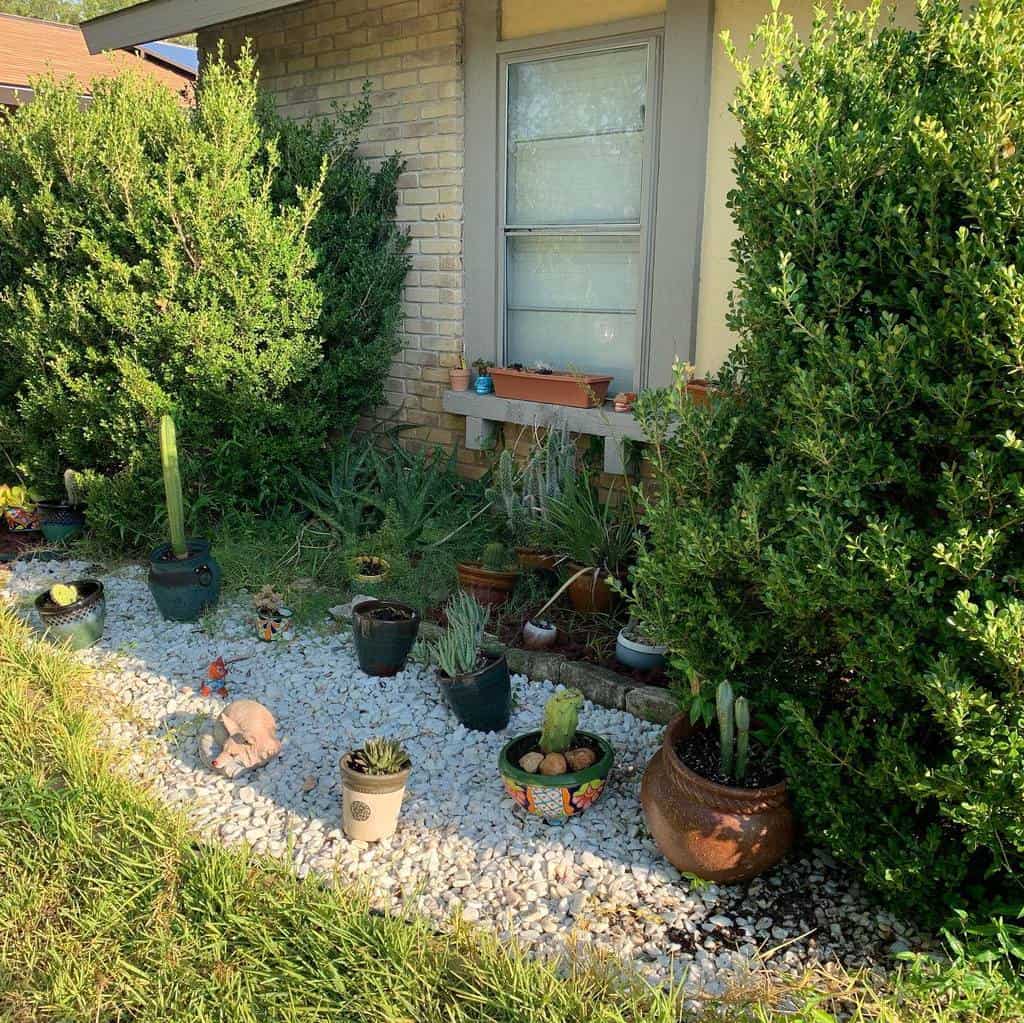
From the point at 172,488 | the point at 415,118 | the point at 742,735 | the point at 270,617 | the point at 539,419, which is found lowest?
the point at 270,617

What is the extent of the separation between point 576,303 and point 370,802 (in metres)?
3.18

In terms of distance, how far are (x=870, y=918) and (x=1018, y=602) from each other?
104 cm

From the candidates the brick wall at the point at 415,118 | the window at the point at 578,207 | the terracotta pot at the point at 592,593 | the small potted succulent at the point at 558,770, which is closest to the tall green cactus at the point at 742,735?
the small potted succulent at the point at 558,770

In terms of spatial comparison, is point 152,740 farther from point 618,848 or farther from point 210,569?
point 618,848

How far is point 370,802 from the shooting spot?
9.51 ft

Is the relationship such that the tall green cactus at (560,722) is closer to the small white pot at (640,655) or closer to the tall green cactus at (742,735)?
the tall green cactus at (742,735)

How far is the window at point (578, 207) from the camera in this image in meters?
4.73

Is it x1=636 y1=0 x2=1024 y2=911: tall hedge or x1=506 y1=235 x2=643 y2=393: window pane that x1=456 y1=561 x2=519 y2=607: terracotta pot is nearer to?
x1=506 y1=235 x2=643 y2=393: window pane

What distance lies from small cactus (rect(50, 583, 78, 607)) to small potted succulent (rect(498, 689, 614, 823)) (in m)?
2.37

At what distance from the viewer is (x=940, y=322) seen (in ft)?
7.29

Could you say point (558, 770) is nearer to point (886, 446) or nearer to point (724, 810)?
point (724, 810)

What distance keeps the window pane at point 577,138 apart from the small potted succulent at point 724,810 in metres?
3.03

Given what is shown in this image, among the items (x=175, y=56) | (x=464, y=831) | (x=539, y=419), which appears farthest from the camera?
(x=175, y=56)

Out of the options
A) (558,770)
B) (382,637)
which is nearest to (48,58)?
(382,637)
